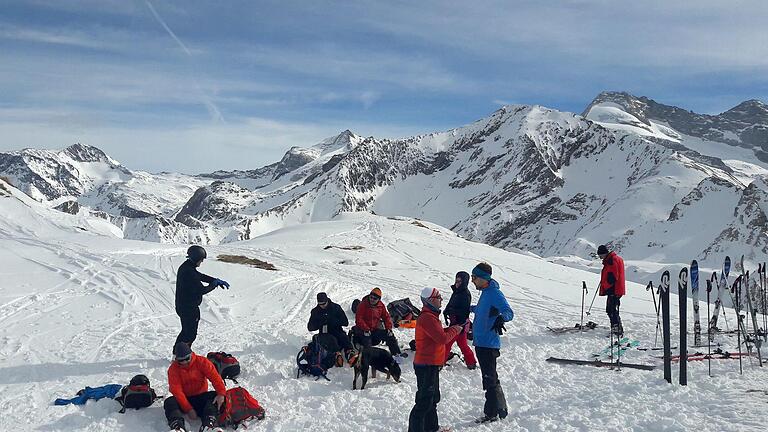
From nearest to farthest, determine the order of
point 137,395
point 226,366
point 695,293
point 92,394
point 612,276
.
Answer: point 137,395
point 92,394
point 226,366
point 695,293
point 612,276

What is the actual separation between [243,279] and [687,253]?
11829 centimetres

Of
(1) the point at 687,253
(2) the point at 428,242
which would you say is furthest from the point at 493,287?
(1) the point at 687,253

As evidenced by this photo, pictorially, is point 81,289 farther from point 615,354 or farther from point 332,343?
point 615,354

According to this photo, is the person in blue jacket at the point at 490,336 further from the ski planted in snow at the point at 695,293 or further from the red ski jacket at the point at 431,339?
the ski planted in snow at the point at 695,293

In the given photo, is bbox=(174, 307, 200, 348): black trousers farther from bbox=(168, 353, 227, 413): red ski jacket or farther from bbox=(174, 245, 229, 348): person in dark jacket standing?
bbox=(168, 353, 227, 413): red ski jacket

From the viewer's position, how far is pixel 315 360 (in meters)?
11.1

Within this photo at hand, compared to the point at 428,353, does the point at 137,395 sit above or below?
below

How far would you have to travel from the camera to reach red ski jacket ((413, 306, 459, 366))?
769cm

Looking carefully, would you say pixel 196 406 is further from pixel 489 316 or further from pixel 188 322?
pixel 489 316

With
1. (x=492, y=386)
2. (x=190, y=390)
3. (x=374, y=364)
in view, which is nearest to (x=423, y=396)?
(x=492, y=386)

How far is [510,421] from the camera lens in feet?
27.6

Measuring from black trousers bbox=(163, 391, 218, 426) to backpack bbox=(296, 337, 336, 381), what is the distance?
2.50m

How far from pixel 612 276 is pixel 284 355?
8.04 m

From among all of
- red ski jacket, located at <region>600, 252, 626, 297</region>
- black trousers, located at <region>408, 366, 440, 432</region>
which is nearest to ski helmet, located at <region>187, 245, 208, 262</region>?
black trousers, located at <region>408, 366, 440, 432</region>
